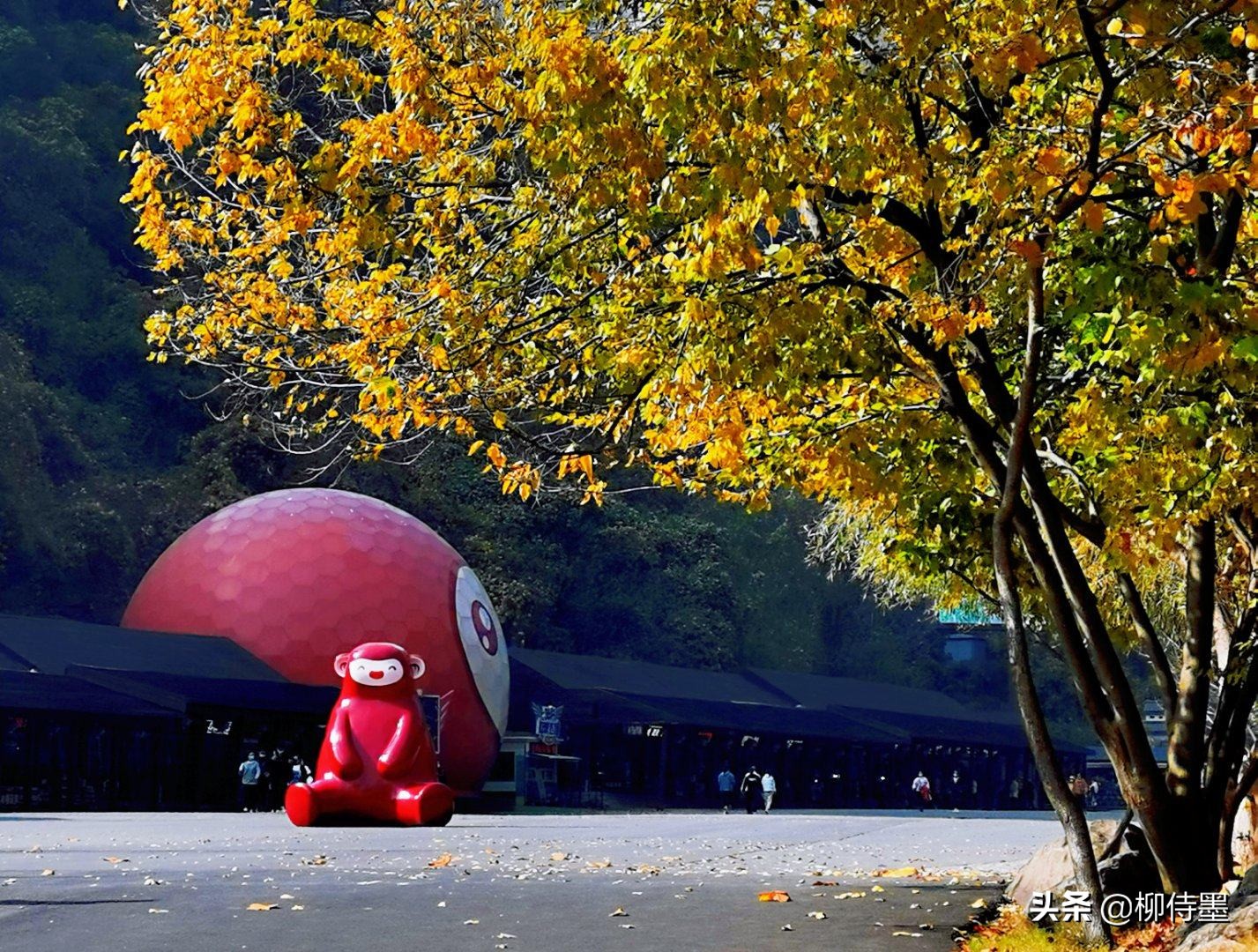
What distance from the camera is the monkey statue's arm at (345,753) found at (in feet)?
79.6

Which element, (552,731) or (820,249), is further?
(552,731)

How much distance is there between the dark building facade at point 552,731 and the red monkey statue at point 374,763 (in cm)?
707

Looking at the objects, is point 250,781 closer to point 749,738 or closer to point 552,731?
point 552,731

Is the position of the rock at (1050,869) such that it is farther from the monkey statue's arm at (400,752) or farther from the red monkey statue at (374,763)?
the red monkey statue at (374,763)

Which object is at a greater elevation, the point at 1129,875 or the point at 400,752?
the point at 400,752

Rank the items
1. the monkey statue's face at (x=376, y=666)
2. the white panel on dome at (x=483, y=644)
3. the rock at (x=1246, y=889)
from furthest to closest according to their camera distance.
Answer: the white panel on dome at (x=483, y=644) → the monkey statue's face at (x=376, y=666) → the rock at (x=1246, y=889)

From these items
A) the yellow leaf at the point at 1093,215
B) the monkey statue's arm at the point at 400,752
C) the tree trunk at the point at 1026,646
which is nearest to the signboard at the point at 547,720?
the monkey statue's arm at the point at 400,752

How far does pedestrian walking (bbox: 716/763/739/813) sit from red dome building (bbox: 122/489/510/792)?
12427 millimetres

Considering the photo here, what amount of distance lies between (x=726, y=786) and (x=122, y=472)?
1855 cm

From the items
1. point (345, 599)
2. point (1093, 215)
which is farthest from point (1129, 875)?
point (345, 599)

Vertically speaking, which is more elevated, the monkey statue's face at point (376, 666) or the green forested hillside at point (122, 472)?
the green forested hillside at point (122, 472)

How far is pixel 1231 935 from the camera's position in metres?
7.84

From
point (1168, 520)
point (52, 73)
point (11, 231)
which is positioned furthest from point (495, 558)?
Result: point (1168, 520)

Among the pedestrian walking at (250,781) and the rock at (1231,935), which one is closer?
the rock at (1231,935)
